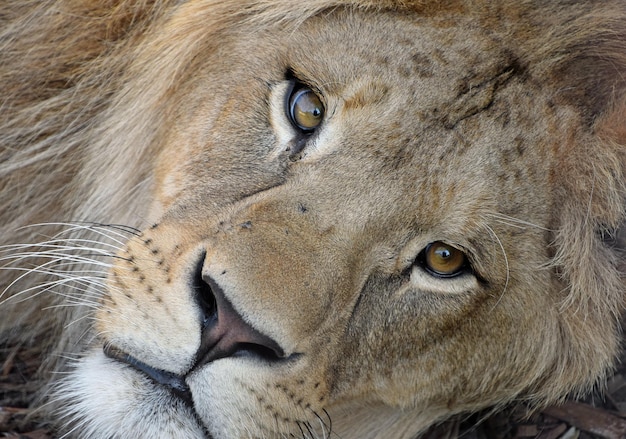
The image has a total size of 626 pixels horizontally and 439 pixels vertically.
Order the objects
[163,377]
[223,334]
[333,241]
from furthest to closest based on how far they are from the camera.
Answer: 1. [333,241]
2. [163,377]
3. [223,334]

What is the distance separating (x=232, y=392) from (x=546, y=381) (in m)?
1.31

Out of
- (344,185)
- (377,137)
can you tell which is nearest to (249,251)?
(344,185)

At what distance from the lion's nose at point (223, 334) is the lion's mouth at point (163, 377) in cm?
11

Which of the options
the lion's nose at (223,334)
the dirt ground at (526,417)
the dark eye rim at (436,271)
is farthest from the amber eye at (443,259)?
the dirt ground at (526,417)

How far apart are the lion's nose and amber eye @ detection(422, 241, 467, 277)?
2.04ft

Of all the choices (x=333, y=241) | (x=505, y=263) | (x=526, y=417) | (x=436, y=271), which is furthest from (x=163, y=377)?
(x=526, y=417)

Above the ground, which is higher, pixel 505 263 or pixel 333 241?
pixel 333 241

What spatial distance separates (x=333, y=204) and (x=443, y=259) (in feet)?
1.31

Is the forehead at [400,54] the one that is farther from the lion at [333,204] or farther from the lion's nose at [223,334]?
the lion's nose at [223,334]

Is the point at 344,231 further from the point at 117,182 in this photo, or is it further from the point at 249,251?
the point at 117,182

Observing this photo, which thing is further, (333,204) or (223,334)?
(333,204)

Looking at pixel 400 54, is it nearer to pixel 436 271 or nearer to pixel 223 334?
pixel 436 271

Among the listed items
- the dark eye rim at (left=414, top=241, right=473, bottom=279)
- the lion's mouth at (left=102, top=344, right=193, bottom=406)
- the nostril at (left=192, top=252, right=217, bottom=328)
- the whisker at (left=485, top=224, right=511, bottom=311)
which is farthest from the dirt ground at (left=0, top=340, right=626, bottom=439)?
the nostril at (left=192, top=252, right=217, bottom=328)

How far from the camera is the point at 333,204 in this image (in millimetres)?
2332
